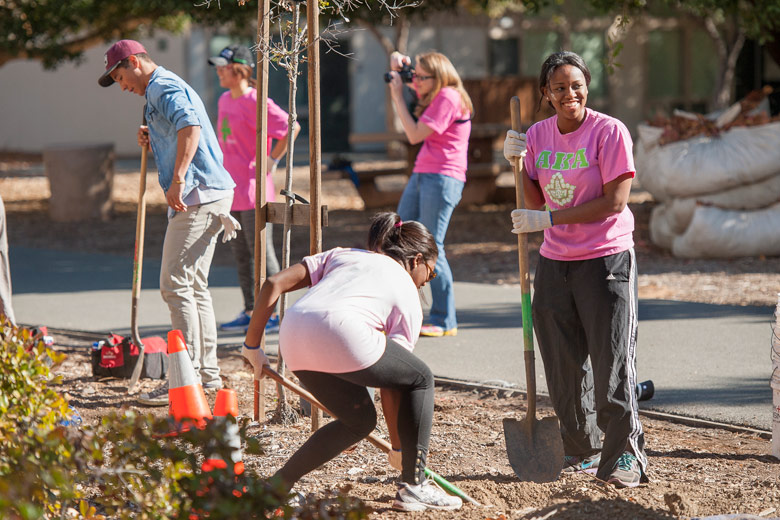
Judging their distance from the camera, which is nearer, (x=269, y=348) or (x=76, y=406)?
(x=76, y=406)

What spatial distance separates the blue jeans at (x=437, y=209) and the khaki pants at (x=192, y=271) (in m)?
1.58

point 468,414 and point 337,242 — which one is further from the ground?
point 337,242

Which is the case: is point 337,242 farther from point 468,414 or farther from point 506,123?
point 468,414

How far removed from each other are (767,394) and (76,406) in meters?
3.71

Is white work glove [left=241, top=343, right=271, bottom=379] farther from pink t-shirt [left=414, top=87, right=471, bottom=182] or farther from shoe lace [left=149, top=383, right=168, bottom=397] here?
pink t-shirt [left=414, top=87, right=471, bottom=182]

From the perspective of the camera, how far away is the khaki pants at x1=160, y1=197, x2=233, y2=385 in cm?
516

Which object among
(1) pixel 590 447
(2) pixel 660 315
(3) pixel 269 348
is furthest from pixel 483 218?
(1) pixel 590 447

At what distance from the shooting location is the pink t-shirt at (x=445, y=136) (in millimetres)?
6359

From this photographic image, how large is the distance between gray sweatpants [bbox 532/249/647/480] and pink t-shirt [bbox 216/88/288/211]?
10.0ft

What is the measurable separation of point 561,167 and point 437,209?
8.42ft

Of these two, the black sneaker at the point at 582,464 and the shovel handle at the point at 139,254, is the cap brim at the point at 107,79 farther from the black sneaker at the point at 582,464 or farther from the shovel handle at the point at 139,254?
the black sneaker at the point at 582,464

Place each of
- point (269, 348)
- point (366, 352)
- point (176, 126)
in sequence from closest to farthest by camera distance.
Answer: point (366, 352) → point (176, 126) → point (269, 348)

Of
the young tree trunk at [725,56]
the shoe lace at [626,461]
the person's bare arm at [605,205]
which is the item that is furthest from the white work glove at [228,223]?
the young tree trunk at [725,56]

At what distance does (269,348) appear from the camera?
6504 mm
